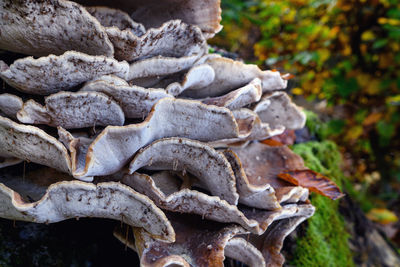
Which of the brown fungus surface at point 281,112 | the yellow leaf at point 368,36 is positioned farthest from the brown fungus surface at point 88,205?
the yellow leaf at point 368,36

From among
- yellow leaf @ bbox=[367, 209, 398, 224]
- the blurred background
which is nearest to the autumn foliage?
the blurred background

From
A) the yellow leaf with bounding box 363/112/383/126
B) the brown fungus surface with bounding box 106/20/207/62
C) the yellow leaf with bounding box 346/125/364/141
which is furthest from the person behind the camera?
the yellow leaf with bounding box 346/125/364/141

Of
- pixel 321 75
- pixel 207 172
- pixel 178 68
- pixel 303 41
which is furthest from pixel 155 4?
pixel 321 75

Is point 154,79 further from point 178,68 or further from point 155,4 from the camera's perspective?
point 155,4

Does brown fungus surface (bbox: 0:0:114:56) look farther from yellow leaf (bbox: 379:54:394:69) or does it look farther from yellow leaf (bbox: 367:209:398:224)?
yellow leaf (bbox: 379:54:394:69)

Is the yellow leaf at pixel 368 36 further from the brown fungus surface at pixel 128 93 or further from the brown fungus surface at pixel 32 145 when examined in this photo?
the brown fungus surface at pixel 32 145

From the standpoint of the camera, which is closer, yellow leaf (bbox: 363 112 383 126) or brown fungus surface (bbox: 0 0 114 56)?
brown fungus surface (bbox: 0 0 114 56)
